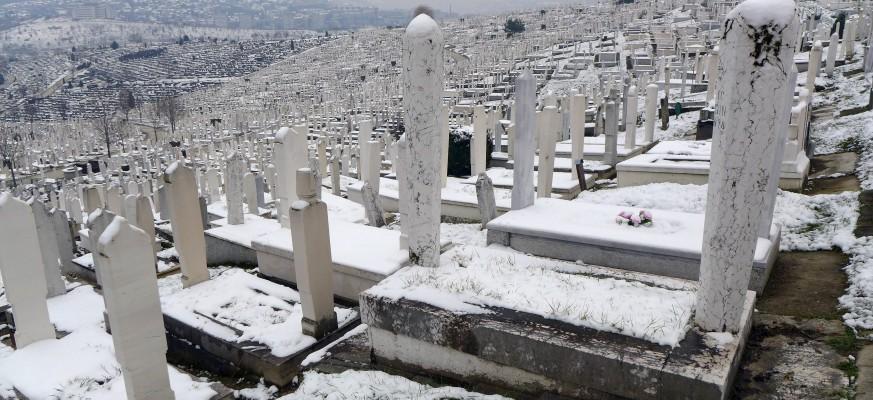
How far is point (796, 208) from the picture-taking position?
26.1 ft

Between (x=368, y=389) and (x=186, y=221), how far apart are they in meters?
3.40

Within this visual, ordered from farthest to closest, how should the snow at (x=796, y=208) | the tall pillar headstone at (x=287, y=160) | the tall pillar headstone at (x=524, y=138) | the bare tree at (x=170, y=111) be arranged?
1. the bare tree at (x=170, y=111)
2. the tall pillar headstone at (x=524, y=138)
3. the tall pillar headstone at (x=287, y=160)
4. the snow at (x=796, y=208)

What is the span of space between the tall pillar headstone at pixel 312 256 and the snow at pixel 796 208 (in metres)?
4.15

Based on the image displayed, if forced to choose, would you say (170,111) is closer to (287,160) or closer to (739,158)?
(287,160)

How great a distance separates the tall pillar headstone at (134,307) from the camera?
3.58m

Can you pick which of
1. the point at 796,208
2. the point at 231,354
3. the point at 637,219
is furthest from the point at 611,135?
the point at 231,354

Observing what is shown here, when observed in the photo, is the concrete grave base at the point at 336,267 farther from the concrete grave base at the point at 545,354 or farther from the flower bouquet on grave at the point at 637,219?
the flower bouquet on grave at the point at 637,219

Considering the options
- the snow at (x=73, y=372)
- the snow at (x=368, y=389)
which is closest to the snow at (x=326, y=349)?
the snow at (x=368, y=389)

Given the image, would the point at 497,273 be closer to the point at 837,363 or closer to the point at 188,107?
the point at 837,363

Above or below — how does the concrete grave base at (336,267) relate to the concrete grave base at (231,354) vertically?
above

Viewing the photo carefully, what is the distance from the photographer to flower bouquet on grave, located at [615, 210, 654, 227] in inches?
262

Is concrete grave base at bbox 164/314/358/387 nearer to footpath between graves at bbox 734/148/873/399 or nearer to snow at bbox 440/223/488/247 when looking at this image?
snow at bbox 440/223/488/247

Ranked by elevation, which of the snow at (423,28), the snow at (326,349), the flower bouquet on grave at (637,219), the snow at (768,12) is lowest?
the snow at (326,349)

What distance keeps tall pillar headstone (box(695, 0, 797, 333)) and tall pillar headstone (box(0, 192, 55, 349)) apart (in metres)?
5.69
